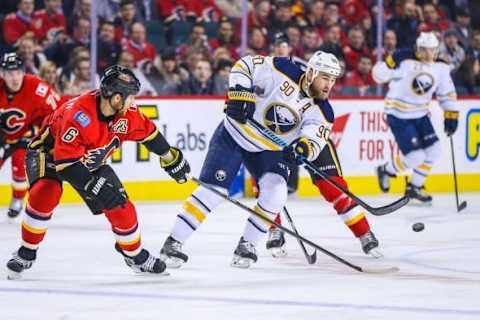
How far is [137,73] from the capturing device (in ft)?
30.9

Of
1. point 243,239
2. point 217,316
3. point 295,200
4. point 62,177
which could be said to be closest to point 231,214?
point 295,200

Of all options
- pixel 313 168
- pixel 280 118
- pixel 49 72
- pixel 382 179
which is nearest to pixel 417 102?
pixel 382 179

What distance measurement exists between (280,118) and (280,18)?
465 cm

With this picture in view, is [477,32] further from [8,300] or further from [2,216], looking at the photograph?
[8,300]

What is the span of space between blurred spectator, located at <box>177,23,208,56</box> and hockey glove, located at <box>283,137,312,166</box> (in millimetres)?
4131

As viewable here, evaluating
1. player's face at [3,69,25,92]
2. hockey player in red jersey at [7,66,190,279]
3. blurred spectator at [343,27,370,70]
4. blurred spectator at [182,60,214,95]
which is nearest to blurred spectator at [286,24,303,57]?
blurred spectator at [343,27,370,70]

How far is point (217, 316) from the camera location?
4.45 meters

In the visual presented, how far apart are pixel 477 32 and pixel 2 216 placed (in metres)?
5.69

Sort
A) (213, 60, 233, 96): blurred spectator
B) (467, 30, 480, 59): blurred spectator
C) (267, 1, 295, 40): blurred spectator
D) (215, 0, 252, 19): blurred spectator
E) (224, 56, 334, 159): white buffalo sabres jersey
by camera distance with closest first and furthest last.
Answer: (224, 56, 334, 159): white buffalo sabres jersey
(213, 60, 233, 96): blurred spectator
(215, 0, 252, 19): blurred spectator
(267, 1, 295, 40): blurred spectator
(467, 30, 480, 59): blurred spectator

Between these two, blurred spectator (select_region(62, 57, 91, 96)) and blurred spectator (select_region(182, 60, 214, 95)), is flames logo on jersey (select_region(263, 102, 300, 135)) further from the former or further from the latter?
blurred spectator (select_region(182, 60, 214, 95))

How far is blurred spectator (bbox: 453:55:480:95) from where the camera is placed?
437 inches

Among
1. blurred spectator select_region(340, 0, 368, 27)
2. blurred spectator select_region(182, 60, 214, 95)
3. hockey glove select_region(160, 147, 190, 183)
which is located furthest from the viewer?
blurred spectator select_region(340, 0, 368, 27)

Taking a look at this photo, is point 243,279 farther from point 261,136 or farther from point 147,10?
point 147,10

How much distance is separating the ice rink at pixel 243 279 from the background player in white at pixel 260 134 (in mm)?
231
